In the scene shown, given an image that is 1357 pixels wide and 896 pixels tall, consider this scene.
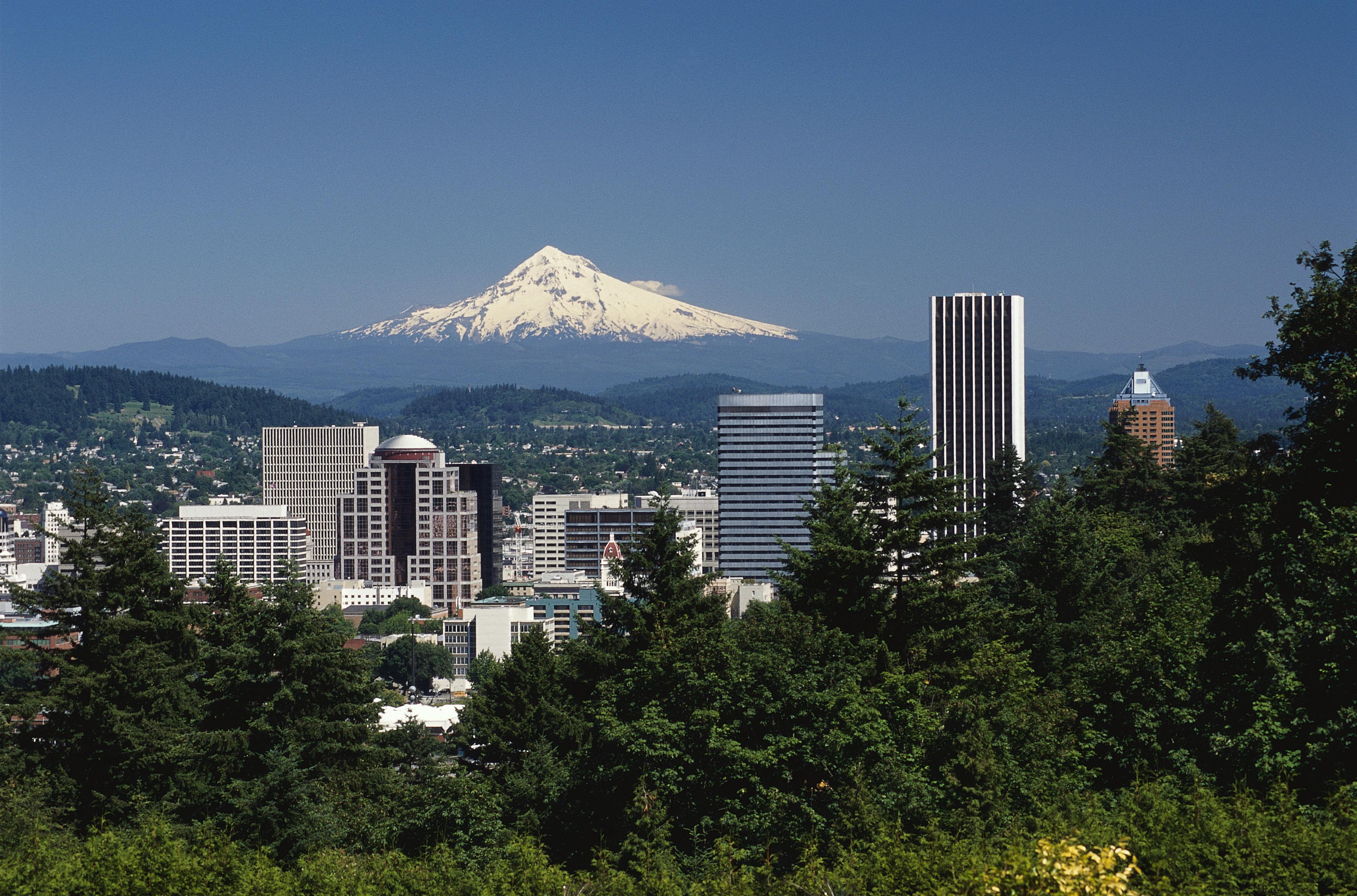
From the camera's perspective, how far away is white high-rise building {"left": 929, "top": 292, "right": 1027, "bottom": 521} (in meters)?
125

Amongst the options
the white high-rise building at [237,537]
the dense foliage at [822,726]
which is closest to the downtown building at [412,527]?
the white high-rise building at [237,537]

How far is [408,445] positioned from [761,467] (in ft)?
130

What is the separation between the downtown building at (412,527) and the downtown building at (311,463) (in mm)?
28190

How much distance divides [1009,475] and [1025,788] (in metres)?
42.4

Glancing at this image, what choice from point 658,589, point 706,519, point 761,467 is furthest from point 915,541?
point 706,519

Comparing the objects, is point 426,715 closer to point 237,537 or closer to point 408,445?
point 408,445

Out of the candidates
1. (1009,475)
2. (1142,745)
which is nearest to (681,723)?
(1142,745)

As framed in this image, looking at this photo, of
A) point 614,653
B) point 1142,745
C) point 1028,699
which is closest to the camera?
point 1142,745

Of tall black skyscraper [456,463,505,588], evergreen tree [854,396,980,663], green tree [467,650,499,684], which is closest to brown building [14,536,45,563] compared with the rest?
tall black skyscraper [456,463,505,588]

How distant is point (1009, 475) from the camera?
56.3 metres

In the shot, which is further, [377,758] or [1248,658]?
[377,758]

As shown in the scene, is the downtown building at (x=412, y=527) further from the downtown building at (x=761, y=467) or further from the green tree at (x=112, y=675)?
the green tree at (x=112, y=675)

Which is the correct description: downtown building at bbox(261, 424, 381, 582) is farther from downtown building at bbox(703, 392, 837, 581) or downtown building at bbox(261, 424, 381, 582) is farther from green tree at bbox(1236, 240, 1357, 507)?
green tree at bbox(1236, 240, 1357, 507)

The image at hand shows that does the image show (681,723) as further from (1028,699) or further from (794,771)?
(1028,699)
